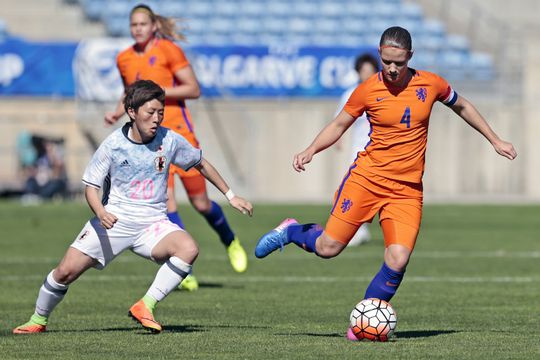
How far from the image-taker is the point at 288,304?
31.0ft

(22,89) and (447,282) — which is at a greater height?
(447,282)

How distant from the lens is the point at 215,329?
786 centimetres

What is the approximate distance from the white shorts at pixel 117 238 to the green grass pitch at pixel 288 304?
496mm

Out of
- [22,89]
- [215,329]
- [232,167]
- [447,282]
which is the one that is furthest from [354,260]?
[22,89]

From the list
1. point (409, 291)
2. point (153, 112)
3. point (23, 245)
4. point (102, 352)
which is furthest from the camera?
point (23, 245)

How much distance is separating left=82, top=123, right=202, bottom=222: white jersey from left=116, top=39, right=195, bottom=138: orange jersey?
114 inches

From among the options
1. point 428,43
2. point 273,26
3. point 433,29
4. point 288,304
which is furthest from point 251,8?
point 288,304

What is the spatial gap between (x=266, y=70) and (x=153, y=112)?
Answer: 60.6 ft

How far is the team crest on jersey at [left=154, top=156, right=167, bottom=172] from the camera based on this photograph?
7633mm

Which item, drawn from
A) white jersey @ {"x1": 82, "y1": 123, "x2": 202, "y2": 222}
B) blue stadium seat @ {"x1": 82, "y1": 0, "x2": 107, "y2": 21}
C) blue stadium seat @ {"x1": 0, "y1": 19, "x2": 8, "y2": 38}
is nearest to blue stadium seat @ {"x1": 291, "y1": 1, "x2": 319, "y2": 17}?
blue stadium seat @ {"x1": 82, "y1": 0, "x2": 107, "y2": 21}

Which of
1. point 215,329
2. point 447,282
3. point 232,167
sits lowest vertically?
point 232,167

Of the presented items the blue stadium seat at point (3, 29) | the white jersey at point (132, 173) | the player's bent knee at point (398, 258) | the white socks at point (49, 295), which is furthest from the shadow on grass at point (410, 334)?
the blue stadium seat at point (3, 29)

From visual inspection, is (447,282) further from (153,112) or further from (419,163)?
(153,112)

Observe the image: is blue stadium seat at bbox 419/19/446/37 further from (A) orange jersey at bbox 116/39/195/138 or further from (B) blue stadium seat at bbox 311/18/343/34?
(A) orange jersey at bbox 116/39/195/138
